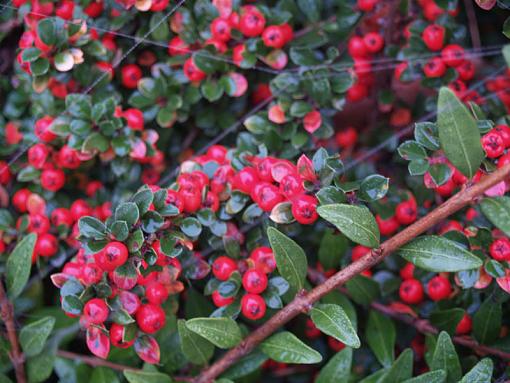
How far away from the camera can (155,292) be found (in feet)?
5.81

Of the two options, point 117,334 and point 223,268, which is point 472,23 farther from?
point 117,334

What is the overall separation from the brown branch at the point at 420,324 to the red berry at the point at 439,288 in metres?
0.09

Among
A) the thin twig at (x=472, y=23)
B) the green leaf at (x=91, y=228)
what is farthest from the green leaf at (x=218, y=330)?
the thin twig at (x=472, y=23)

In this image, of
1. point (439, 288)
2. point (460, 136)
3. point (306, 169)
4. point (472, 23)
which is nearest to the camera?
point (460, 136)

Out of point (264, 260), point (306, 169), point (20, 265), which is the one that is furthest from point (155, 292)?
point (306, 169)

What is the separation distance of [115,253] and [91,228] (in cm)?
10

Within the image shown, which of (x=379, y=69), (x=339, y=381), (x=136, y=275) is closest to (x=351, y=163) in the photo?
(x=379, y=69)

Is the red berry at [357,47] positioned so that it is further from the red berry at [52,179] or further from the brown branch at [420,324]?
the red berry at [52,179]

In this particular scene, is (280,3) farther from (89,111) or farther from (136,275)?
(136,275)

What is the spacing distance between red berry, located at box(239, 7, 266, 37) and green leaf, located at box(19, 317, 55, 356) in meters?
1.09

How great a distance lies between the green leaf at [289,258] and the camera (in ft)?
5.28

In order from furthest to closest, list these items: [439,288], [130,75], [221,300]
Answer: [130,75] < [439,288] < [221,300]

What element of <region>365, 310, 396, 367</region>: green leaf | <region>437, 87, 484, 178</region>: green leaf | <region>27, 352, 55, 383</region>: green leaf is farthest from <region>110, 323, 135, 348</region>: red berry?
<region>437, 87, 484, 178</region>: green leaf

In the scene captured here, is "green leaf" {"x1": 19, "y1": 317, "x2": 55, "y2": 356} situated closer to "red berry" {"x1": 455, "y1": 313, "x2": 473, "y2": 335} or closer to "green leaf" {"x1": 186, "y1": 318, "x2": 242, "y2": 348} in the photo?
"green leaf" {"x1": 186, "y1": 318, "x2": 242, "y2": 348}
